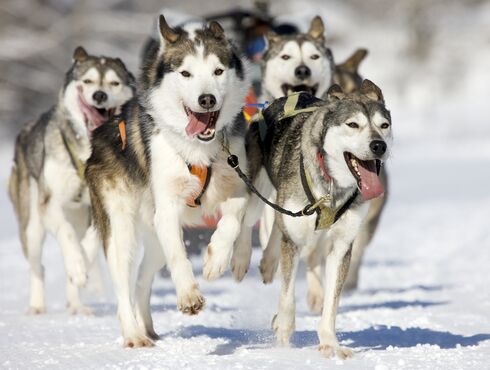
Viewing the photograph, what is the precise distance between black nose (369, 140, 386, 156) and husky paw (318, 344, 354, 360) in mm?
813

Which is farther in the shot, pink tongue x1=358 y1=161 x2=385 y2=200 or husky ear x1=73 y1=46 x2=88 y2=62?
husky ear x1=73 y1=46 x2=88 y2=62

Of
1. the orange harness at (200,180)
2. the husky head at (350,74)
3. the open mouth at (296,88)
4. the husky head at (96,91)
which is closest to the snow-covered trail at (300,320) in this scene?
the orange harness at (200,180)

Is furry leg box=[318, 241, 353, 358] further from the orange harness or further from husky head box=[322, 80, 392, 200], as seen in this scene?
the orange harness

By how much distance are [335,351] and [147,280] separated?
46.5 inches

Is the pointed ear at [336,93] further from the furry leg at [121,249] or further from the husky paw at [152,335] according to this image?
the husky paw at [152,335]

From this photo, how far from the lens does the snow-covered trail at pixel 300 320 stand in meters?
3.66

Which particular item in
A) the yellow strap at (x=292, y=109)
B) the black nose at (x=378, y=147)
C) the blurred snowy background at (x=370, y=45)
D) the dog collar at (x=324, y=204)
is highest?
the blurred snowy background at (x=370, y=45)

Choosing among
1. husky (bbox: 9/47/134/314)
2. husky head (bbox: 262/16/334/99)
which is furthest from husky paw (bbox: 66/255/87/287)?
husky head (bbox: 262/16/334/99)

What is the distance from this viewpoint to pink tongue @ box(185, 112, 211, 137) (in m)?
3.98

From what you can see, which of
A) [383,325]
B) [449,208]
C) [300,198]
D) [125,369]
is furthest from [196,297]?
[449,208]

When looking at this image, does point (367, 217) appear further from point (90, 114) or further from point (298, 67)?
point (90, 114)

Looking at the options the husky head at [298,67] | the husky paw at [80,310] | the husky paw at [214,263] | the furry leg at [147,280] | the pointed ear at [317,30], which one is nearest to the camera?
the husky paw at [214,263]

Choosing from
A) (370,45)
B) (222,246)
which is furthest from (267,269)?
(370,45)

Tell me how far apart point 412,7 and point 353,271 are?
120 feet
